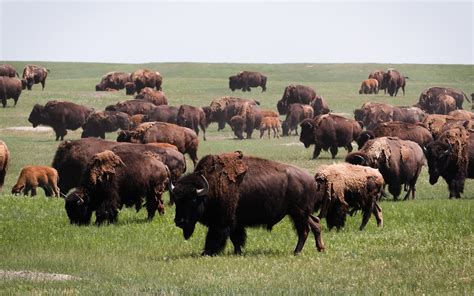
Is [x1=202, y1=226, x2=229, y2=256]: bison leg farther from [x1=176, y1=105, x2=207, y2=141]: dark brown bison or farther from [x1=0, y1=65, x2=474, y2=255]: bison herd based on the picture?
[x1=176, y1=105, x2=207, y2=141]: dark brown bison

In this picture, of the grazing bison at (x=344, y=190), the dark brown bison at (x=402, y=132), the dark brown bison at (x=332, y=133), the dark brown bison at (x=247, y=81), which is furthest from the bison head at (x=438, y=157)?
the dark brown bison at (x=247, y=81)

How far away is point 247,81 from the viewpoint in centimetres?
8519

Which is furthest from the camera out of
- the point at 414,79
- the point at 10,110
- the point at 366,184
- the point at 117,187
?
the point at 414,79

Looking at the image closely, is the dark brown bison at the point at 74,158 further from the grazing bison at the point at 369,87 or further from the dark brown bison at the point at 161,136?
the grazing bison at the point at 369,87

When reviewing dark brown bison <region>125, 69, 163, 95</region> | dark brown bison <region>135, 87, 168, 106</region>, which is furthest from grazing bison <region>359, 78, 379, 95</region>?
dark brown bison <region>135, 87, 168, 106</region>

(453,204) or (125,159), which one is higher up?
A: (125,159)

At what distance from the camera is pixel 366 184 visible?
18516mm

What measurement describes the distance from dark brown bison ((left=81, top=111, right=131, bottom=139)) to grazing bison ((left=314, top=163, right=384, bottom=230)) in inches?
1277

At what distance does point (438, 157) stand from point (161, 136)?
1058 cm

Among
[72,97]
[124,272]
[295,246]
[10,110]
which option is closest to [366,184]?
[295,246]

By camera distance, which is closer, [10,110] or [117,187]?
[117,187]

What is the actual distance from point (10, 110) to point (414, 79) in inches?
2131

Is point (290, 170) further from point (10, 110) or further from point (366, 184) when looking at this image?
point (10, 110)

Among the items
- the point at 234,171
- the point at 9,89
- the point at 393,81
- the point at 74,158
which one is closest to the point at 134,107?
the point at 9,89
